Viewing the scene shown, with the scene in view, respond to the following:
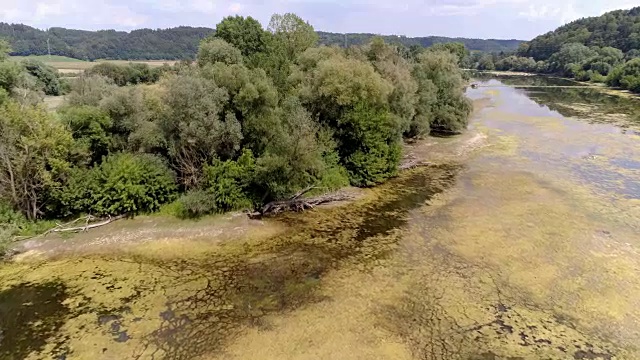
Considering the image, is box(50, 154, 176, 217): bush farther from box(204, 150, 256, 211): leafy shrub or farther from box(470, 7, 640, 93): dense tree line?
box(470, 7, 640, 93): dense tree line

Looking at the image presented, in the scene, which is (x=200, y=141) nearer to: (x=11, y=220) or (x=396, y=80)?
(x=11, y=220)

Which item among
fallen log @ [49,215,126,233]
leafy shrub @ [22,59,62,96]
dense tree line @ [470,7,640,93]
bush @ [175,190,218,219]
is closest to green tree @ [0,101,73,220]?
fallen log @ [49,215,126,233]

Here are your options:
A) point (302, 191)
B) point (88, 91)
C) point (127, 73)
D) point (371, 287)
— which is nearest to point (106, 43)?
point (127, 73)

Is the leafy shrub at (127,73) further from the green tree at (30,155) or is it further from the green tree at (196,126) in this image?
the green tree at (196,126)

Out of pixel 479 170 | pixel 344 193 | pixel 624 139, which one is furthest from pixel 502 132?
pixel 344 193

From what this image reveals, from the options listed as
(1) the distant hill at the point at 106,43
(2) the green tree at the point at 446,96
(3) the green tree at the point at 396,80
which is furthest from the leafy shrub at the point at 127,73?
(1) the distant hill at the point at 106,43
